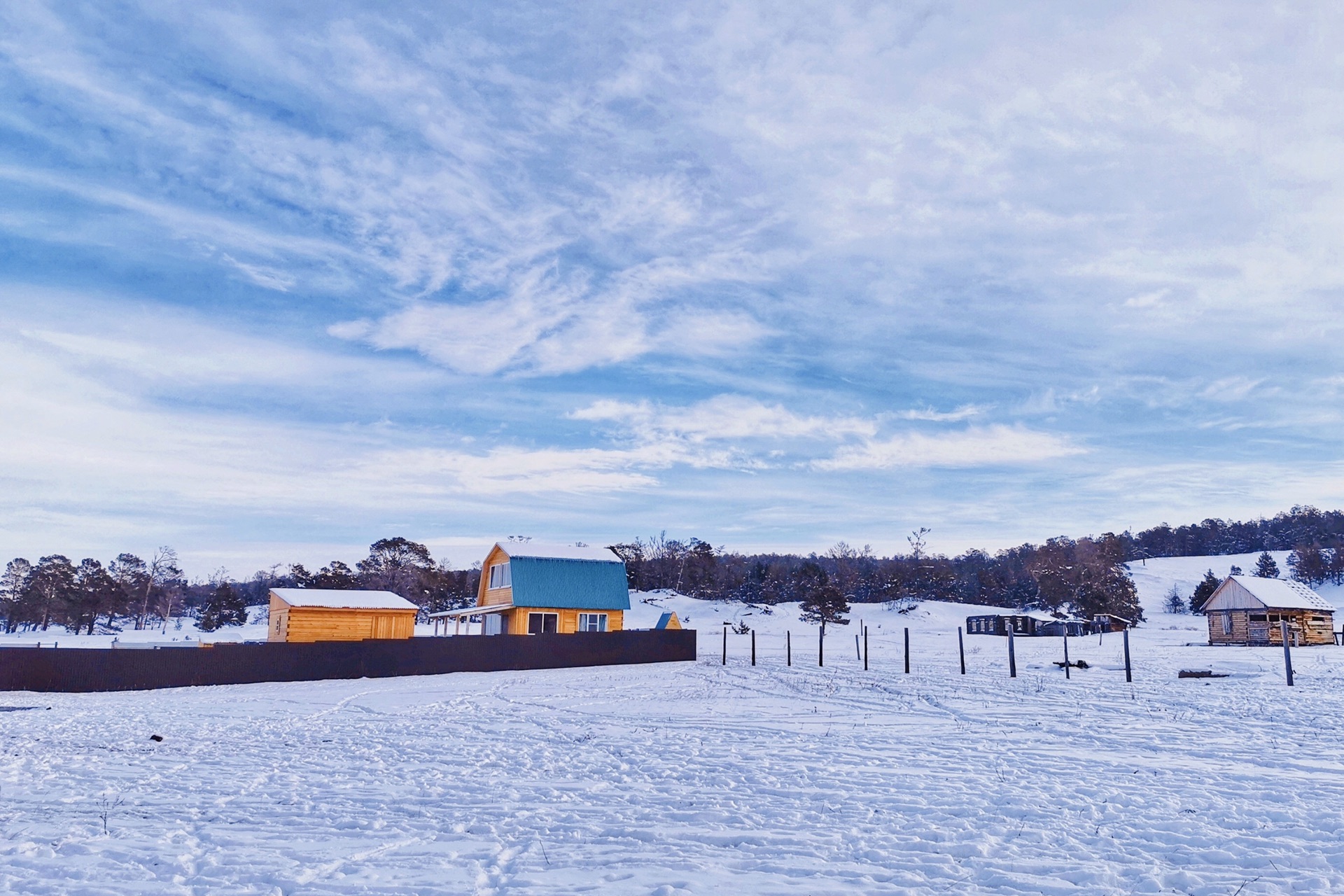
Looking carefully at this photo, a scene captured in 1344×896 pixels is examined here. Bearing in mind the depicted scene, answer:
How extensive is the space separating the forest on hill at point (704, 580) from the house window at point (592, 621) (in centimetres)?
3572

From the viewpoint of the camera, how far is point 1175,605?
330 ft

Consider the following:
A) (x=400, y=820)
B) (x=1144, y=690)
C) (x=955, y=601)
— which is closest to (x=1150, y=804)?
(x=400, y=820)

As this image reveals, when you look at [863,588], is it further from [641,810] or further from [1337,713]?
[641,810]

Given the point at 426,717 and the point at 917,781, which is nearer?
the point at 917,781

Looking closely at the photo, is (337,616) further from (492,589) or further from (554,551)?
(554,551)

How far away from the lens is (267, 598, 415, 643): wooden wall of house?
3803cm

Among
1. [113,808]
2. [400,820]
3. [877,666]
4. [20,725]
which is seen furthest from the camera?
[877,666]

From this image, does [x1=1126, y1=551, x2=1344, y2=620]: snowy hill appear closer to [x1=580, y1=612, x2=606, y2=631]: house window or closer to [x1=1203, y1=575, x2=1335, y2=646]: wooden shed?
[x1=1203, y1=575, x2=1335, y2=646]: wooden shed

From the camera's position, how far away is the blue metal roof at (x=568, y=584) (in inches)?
1554

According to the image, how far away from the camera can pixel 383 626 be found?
39.6 m

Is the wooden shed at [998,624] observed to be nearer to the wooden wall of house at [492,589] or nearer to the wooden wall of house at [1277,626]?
the wooden wall of house at [1277,626]

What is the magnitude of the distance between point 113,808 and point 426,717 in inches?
340

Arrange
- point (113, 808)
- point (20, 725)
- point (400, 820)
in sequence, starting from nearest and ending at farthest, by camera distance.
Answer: point (400, 820), point (113, 808), point (20, 725)

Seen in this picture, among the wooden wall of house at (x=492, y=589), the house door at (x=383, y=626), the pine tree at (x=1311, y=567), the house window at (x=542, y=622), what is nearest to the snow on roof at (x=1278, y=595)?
the house window at (x=542, y=622)
